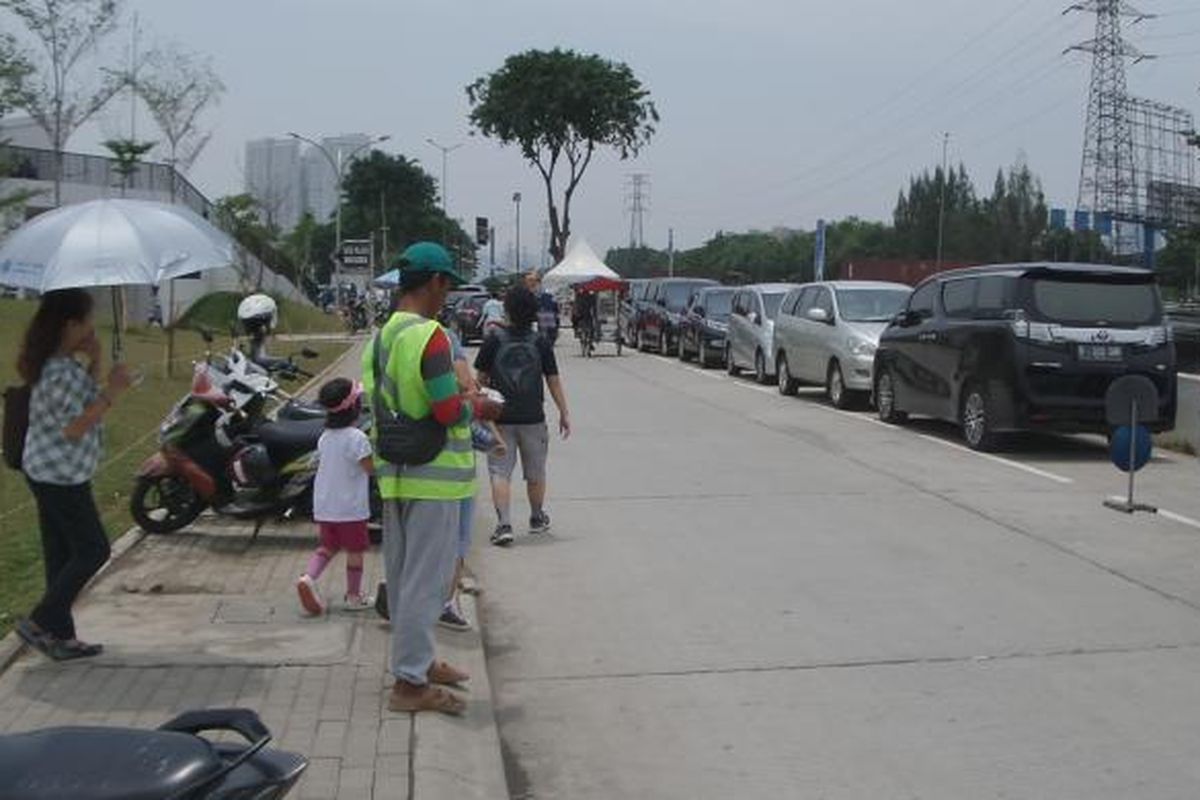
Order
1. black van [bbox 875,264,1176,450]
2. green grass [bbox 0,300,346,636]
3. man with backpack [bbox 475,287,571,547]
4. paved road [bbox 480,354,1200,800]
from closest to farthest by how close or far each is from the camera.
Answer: paved road [bbox 480,354,1200,800] < green grass [bbox 0,300,346,636] < man with backpack [bbox 475,287,571,547] < black van [bbox 875,264,1176,450]

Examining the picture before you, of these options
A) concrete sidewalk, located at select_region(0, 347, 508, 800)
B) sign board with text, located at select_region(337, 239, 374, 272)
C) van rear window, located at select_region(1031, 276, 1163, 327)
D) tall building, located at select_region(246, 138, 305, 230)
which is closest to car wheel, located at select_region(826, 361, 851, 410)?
van rear window, located at select_region(1031, 276, 1163, 327)

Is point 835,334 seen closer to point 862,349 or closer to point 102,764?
point 862,349

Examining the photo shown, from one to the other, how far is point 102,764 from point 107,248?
368 cm

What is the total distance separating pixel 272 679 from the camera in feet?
18.9

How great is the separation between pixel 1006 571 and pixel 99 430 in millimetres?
5245

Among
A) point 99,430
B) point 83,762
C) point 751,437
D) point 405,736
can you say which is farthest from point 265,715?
point 751,437

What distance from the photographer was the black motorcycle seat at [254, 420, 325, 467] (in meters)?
8.81

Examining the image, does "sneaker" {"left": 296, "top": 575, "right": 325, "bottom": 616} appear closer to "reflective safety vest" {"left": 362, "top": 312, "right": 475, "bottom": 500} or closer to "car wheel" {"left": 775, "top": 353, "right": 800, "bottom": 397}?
"reflective safety vest" {"left": 362, "top": 312, "right": 475, "bottom": 500}

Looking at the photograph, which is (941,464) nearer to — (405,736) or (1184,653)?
(1184,653)

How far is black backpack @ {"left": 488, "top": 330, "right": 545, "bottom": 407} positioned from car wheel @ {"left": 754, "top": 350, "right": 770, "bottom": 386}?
14295 mm

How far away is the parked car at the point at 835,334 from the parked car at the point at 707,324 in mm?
5249

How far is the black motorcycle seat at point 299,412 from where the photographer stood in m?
9.09

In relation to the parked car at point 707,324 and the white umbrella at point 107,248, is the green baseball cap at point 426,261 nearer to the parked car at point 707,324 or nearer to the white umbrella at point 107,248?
the white umbrella at point 107,248

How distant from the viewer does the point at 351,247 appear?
5112cm
